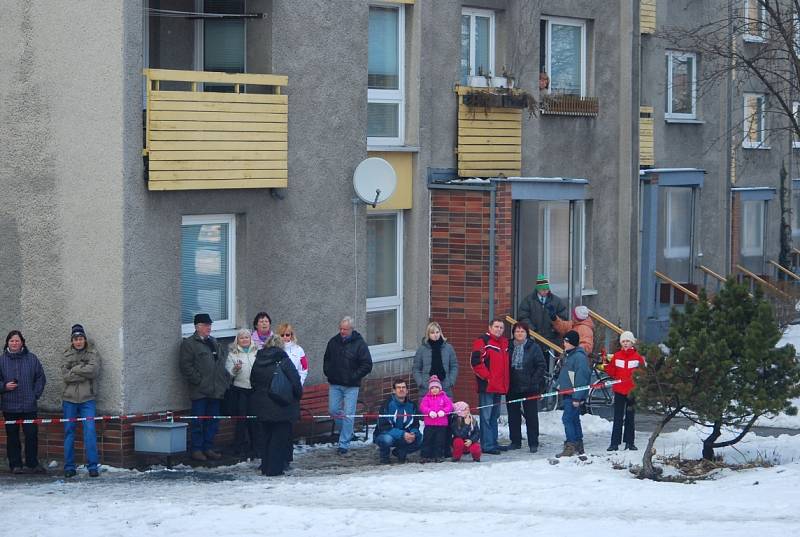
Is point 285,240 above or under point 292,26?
under

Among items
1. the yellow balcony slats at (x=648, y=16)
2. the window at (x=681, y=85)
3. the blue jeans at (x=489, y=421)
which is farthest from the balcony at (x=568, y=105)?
the blue jeans at (x=489, y=421)

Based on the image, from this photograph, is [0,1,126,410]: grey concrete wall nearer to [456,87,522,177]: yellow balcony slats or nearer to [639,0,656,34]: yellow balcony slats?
[456,87,522,177]: yellow balcony slats

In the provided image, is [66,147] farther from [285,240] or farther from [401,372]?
[401,372]

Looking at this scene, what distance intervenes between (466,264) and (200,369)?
5525mm

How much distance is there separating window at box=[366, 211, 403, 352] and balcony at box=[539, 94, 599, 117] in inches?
148

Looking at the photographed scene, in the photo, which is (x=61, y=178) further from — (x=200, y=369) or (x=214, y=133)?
(x=200, y=369)

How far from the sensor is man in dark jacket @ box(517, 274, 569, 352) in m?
21.7

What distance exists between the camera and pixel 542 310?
21734mm

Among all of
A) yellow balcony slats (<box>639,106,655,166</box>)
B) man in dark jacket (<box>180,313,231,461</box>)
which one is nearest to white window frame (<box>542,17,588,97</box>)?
yellow balcony slats (<box>639,106,655,166</box>)

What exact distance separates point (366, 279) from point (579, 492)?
20.3 ft

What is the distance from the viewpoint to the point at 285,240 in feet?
60.2

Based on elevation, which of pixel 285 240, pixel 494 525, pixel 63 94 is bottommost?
pixel 494 525

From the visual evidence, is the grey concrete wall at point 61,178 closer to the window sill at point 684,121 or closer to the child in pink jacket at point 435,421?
the child in pink jacket at point 435,421

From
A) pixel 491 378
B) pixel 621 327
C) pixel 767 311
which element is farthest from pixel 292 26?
pixel 621 327
